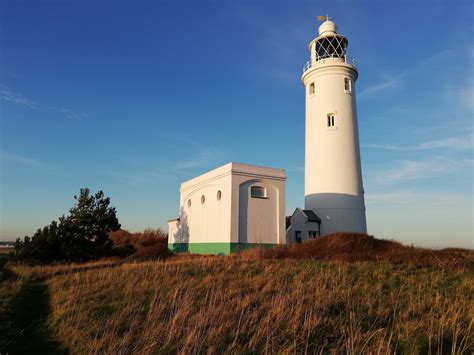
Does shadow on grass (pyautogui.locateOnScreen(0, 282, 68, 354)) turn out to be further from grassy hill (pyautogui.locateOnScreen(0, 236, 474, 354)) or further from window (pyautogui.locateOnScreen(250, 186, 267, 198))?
window (pyautogui.locateOnScreen(250, 186, 267, 198))

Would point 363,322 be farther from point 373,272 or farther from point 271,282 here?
point 373,272

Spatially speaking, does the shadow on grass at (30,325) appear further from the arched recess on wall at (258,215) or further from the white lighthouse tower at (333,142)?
the white lighthouse tower at (333,142)

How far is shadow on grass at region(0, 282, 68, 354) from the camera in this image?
→ 18.0 feet

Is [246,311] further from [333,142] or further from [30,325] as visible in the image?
[333,142]

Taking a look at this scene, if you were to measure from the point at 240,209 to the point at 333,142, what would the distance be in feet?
25.7

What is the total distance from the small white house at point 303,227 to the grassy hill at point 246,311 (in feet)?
28.2

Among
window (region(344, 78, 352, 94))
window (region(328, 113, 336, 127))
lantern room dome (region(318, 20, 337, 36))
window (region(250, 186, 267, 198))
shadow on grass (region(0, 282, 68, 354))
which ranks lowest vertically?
shadow on grass (region(0, 282, 68, 354))

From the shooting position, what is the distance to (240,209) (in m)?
18.8

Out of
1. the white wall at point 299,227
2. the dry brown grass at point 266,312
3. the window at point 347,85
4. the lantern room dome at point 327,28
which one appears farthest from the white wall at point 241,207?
the lantern room dome at point 327,28

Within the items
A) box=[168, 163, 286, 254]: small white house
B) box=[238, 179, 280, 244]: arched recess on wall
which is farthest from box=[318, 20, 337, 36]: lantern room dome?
box=[238, 179, 280, 244]: arched recess on wall

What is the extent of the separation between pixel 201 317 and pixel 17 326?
4112 mm

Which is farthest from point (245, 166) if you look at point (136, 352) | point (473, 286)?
point (136, 352)

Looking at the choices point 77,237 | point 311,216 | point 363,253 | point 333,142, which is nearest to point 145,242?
point 77,237

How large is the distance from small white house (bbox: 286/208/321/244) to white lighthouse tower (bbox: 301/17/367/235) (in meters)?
0.46
